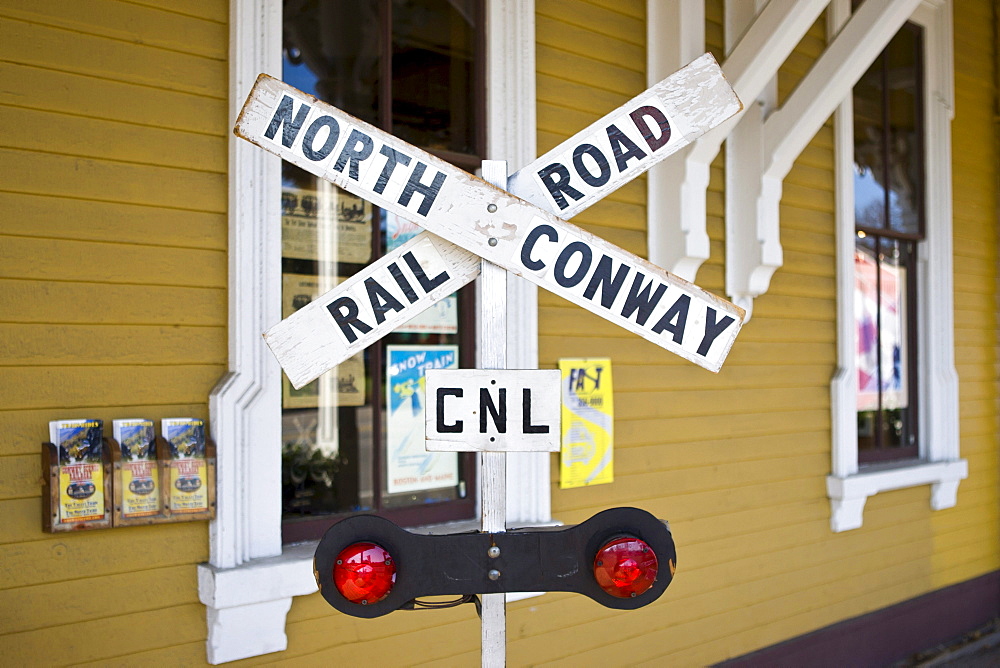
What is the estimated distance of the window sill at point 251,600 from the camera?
248 cm

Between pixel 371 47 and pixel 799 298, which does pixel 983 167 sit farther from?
pixel 371 47

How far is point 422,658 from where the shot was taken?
9.98 feet

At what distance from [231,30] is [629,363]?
205 cm

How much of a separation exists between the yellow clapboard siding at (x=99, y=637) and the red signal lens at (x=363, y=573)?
127 cm

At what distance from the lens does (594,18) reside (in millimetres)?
3590

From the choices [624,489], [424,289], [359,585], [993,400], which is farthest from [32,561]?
[993,400]

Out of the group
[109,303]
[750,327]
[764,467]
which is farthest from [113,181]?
[764,467]

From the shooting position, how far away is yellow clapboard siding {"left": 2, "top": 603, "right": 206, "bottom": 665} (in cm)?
226

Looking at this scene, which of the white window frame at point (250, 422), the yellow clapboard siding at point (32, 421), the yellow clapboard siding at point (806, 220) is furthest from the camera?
the yellow clapboard siding at point (806, 220)

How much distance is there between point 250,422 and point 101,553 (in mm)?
536

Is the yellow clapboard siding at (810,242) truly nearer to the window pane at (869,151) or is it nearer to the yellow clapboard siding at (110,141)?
the window pane at (869,151)

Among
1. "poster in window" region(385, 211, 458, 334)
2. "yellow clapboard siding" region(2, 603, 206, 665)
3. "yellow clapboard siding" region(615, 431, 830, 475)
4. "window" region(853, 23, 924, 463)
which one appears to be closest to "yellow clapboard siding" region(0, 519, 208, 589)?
"yellow clapboard siding" region(2, 603, 206, 665)

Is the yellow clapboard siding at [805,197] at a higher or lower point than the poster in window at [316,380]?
higher

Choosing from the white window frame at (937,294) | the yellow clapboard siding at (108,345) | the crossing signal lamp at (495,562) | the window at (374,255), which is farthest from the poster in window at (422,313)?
the white window frame at (937,294)
